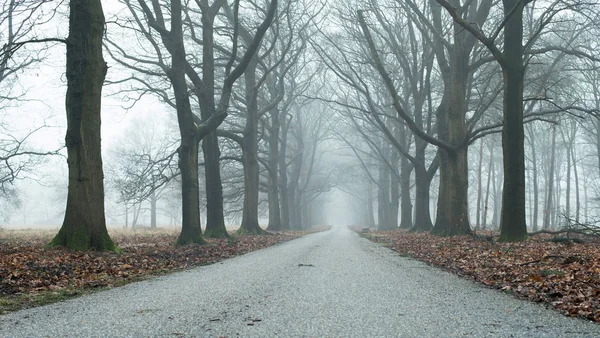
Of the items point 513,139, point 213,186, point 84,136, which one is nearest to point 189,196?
point 213,186

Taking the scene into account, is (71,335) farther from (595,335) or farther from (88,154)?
(88,154)

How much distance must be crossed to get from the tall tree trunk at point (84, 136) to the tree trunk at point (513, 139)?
9.51m

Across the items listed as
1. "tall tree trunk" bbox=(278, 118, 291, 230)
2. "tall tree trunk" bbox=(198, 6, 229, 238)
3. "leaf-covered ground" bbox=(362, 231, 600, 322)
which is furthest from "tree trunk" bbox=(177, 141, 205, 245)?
"tall tree trunk" bbox=(278, 118, 291, 230)

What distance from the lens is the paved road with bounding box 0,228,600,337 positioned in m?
3.69

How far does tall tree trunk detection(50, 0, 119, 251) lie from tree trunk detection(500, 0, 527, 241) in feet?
31.2

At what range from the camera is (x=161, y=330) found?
369 centimetres

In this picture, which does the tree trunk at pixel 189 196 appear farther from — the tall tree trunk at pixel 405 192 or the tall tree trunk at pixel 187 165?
the tall tree trunk at pixel 405 192

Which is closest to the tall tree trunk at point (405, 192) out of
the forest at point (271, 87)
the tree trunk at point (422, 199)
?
the forest at point (271, 87)

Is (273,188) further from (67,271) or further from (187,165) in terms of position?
(67,271)

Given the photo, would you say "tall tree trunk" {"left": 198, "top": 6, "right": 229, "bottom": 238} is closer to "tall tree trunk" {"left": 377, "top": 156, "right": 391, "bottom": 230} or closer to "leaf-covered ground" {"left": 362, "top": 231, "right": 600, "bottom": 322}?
"leaf-covered ground" {"left": 362, "top": 231, "right": 600, "bottom": 322}

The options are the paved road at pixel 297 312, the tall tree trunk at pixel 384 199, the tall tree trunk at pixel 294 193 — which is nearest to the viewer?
the paved road at pixel 297 312

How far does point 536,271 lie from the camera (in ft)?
21.8

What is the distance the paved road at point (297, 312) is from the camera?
369cm

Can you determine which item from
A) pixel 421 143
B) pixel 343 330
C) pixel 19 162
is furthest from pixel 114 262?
pixel 421 143
